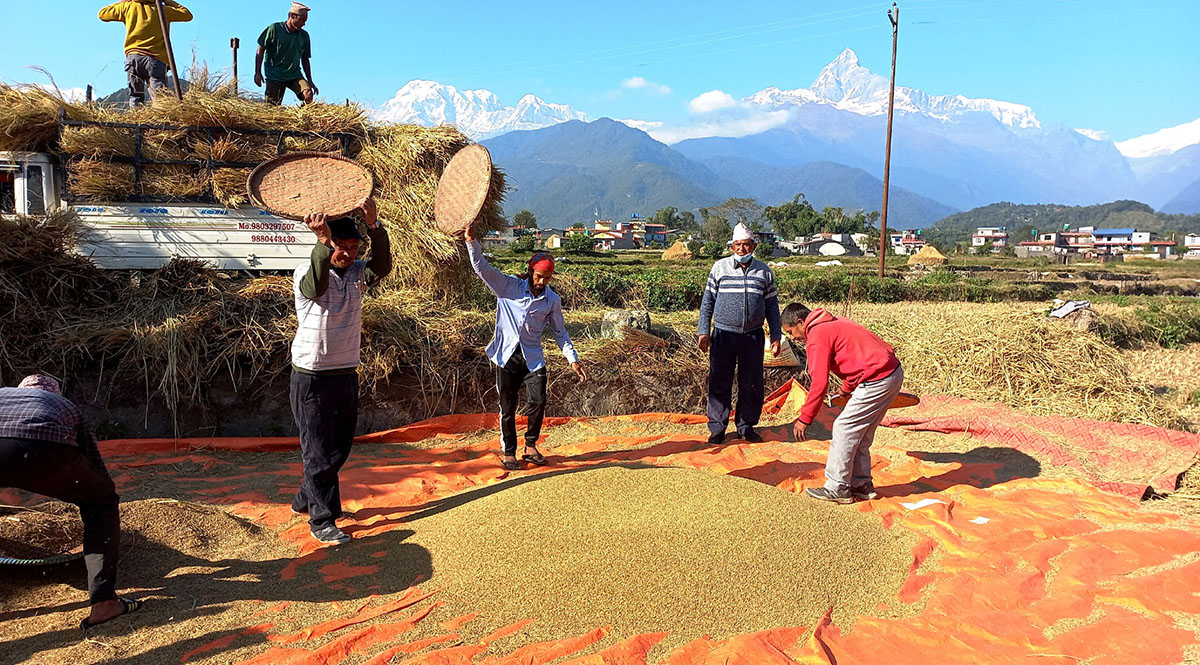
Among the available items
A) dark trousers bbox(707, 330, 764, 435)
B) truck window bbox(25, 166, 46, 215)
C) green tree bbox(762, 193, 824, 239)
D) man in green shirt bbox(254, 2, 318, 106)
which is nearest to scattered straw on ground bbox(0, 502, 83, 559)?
truck window bbox(25, 166, 46, 215)

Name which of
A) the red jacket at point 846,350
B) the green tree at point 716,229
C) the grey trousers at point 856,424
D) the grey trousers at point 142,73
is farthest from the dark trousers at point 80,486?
the green tree at point 716,229

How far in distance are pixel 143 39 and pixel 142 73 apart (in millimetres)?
313

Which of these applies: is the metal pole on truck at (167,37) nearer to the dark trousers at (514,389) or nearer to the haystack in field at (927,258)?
the dark trousers at (514,389)

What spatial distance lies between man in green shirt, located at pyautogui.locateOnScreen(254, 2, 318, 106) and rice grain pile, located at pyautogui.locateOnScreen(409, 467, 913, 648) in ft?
17.1

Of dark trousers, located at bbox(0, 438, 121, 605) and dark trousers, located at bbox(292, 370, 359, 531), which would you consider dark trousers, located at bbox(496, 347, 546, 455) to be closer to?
dark trousers, located at bbox(292, 370, 359, 531)

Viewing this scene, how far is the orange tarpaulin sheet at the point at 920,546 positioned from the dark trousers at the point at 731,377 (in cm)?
25

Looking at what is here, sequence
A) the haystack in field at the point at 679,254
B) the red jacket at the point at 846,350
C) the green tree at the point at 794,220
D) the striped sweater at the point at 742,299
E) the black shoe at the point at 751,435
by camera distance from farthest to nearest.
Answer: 1. the green tree at the point at 794,220
2. the haystack in field at the point at 679,254
3. the black shoe at the point at 751,435
4. the striped sweater at the point at 742,299
5. the red jacket at the point at 846,350

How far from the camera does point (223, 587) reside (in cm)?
299

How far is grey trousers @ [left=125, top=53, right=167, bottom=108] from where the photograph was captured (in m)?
6.87

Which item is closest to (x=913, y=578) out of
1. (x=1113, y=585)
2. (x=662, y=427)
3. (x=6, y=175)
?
(x=1113, y=585)

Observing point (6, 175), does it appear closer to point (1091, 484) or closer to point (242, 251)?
point (242, 251)

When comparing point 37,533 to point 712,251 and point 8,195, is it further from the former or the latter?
point 712,251

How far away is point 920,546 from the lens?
353cm

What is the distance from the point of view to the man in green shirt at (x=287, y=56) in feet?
22.9
